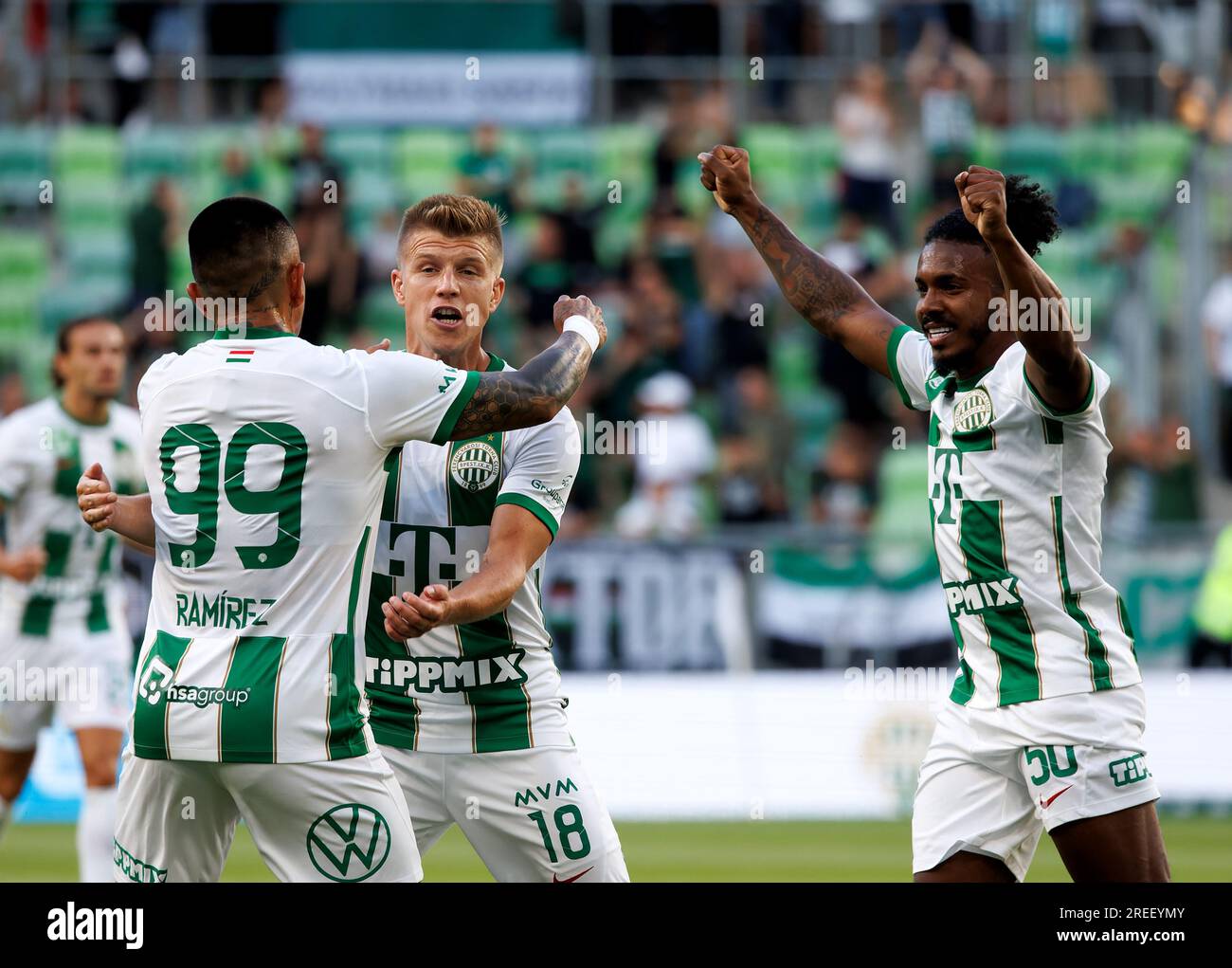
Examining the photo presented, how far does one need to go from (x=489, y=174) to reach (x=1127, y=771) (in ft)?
38.6

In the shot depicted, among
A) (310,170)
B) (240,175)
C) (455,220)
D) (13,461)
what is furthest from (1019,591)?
(240,175)

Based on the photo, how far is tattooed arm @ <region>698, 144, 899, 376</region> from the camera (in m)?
6.18

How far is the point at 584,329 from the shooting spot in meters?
5.32

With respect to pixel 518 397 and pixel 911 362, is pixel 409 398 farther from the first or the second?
pixel 911 362

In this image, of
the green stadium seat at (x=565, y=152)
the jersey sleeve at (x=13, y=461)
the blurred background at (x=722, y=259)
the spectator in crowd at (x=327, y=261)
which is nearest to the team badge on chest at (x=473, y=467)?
the jersey sleeve at (x=13, y=461)

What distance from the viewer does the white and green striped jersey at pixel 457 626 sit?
555cm

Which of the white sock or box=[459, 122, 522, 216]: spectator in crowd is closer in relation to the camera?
the white sock

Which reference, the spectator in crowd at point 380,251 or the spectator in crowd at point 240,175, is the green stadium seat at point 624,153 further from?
the spectator in crowd at point 240,175

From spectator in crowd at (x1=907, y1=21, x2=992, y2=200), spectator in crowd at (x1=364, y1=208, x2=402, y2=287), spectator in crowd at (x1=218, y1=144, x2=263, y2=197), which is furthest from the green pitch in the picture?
Answer: spectator in crowd at (x1=907, y1=21, x2=992, y2=200)

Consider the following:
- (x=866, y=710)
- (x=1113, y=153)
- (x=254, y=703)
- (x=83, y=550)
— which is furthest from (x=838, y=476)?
(x=254, y=703)

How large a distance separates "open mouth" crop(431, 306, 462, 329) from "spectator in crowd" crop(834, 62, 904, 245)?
1137 cm

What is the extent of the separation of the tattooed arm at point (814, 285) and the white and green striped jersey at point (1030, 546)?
703 mm

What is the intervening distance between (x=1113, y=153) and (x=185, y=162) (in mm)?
9080
